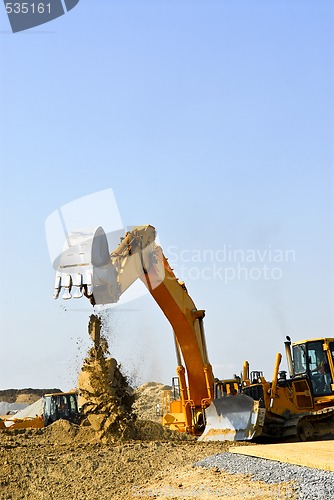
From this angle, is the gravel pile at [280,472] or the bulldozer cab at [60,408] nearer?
the gravel pile at [280,472]

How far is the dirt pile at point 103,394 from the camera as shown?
543 inches

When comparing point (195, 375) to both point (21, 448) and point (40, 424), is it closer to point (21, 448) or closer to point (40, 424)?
point (21, 448)

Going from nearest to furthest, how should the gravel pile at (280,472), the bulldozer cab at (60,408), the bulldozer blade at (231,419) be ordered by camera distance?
the gravel pile at (280,472) < the bulldozer blade at (231,419) < the bulldozer cab at (60,408)

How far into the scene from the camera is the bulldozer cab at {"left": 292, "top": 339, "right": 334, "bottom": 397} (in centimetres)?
1503

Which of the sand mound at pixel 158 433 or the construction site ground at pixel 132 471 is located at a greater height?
the sand mound at pixel 158 433

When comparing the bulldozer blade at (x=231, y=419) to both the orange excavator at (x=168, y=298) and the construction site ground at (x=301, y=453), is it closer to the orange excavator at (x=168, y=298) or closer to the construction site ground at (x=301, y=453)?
the orange excavator at (x=168, y=298)

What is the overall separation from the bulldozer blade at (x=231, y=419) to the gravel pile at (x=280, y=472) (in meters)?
2.81

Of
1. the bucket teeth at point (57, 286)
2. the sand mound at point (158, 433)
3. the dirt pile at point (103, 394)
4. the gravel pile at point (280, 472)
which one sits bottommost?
the gravel pile at point (280, 472)

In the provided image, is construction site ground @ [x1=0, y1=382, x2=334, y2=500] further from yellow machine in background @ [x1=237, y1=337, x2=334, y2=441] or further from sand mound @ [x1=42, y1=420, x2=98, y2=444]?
yellow machine in background @ [x1=237, y1=337, x2=334, y2=441]

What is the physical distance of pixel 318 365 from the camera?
15219 millimetres

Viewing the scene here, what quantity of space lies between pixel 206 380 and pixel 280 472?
19.6 ft

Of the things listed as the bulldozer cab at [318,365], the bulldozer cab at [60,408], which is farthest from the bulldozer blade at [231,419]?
the bulldozer cab at [60,408]

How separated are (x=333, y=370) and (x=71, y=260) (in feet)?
21.1

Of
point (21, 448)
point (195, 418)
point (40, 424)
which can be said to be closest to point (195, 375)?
point (195, 418)
